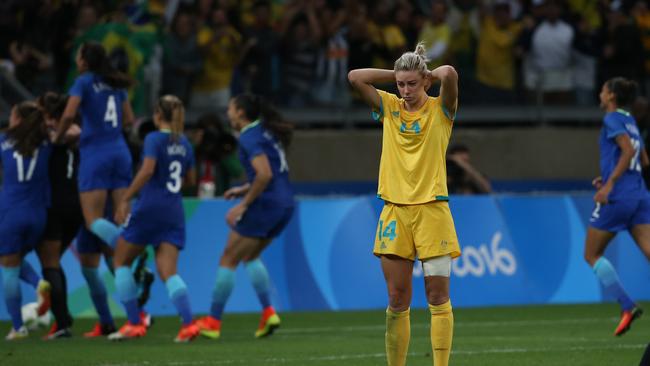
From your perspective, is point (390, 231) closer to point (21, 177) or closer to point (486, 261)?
point (21, 177)

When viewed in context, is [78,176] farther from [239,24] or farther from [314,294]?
[239,24]

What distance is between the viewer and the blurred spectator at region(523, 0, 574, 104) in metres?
21.5

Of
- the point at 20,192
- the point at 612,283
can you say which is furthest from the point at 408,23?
the point at 20,192

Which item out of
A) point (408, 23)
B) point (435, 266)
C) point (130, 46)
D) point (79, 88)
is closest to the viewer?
point (435, 266)

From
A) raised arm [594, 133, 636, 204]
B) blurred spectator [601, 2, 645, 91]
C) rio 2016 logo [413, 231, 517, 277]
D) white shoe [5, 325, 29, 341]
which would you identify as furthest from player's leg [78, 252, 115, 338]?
blurred spectator [601, 2, 645, 91]

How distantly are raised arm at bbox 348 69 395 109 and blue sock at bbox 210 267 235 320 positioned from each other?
14.6 ft

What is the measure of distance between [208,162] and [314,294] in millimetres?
2297

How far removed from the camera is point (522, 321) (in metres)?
14.6

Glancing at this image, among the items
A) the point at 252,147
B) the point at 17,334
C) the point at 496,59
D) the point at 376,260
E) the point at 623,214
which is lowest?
the point at 376,260

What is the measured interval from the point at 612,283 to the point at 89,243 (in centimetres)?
Result: 489

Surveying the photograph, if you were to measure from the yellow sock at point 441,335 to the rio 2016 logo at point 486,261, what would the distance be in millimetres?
8095

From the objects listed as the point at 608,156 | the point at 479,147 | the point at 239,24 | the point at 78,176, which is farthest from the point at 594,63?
the point at 78,176

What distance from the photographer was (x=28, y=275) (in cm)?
1410

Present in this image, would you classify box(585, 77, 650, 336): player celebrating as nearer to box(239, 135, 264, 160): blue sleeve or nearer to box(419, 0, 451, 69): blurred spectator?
box(239, 135, 264, 160): blue sleeve
